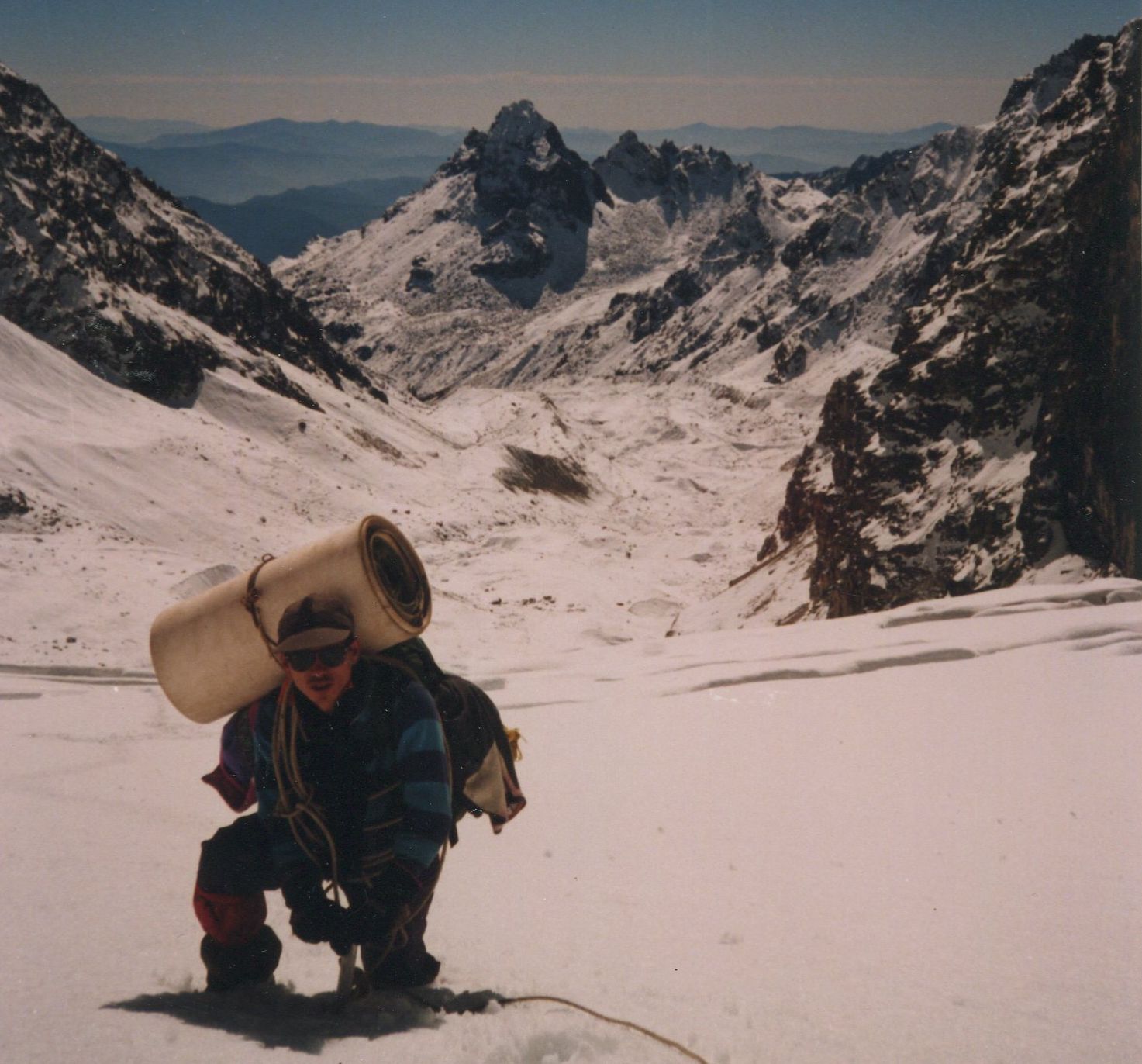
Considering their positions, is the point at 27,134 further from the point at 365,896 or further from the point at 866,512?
the point at 365,896

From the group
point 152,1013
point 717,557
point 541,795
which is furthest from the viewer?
point 717,557

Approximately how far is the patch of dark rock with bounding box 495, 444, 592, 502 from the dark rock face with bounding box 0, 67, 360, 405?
27.5ft

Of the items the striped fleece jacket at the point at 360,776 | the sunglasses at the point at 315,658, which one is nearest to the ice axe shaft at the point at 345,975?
the striped fleece jacket at the point at 360,776

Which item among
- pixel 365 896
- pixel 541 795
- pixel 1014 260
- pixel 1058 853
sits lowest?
pixel 541 795

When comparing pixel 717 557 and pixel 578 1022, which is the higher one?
pixel 578 1022

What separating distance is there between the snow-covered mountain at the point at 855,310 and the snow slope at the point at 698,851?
423cm

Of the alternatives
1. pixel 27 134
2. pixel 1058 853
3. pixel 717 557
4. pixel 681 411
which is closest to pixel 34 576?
pixel 1058 853

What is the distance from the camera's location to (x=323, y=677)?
9.24 ft

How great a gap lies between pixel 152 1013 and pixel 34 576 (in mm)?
10324

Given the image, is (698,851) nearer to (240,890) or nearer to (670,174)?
(240,890)

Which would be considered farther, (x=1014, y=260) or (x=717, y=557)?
(x=717, y=557)

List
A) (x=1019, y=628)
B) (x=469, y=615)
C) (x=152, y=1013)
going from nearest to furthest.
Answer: (x=152, y=1013) < (x=1019, y=628) < (x=469, y=615)

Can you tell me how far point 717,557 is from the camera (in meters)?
26.4

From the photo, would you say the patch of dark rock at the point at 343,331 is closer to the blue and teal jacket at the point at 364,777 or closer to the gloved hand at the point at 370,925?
the blue and teal jacket at the point at 364,777
